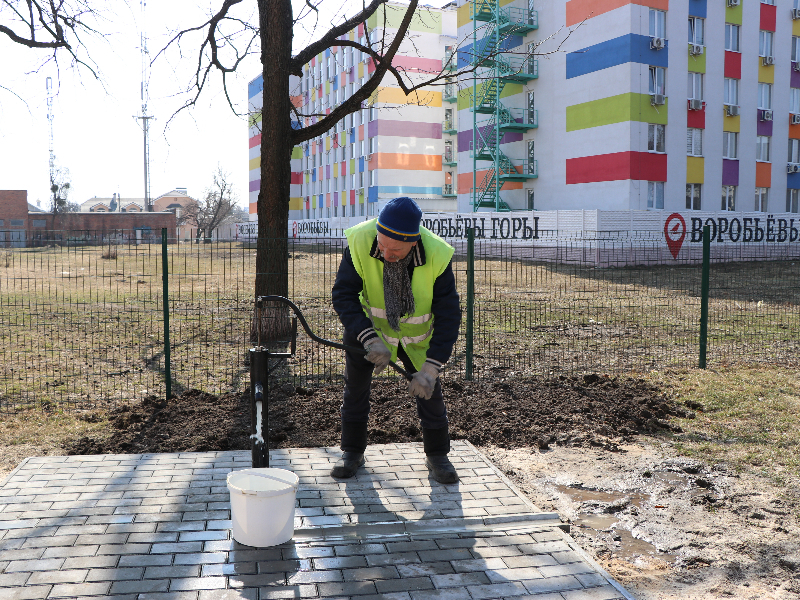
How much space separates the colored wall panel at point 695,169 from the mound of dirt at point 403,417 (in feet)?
82.2

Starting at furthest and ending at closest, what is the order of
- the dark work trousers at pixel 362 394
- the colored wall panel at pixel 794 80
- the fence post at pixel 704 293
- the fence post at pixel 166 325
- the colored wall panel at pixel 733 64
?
the colored wall panel at pixel 794 80
the colored wall panel at pixel 733 64
the fence post at pixel 704 293
the fence post at pixel 166 325
the dark work trousers at pixel 362 394

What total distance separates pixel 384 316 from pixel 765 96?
34.5 metres

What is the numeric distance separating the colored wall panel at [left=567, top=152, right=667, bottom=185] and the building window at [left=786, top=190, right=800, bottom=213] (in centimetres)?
971

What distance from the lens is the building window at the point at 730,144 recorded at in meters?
30.6

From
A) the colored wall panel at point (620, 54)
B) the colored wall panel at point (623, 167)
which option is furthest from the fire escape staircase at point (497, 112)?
the colored wall panel at point (623, 167)

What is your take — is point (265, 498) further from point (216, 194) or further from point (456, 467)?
point (216, 194)

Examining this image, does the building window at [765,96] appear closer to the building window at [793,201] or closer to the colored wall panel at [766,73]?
the colored wall panel at [766,73]

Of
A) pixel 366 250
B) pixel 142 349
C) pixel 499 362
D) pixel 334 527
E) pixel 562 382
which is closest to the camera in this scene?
pixel 334 527

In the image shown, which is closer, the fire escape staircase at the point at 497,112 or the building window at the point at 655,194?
the building window at the point at 655,194

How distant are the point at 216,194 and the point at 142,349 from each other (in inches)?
2555

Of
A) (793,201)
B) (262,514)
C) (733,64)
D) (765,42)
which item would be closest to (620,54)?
(733,64)

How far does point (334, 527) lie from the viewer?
3.74 metres

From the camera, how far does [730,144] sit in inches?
1217

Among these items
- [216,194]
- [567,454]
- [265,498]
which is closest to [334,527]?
[265,498]
